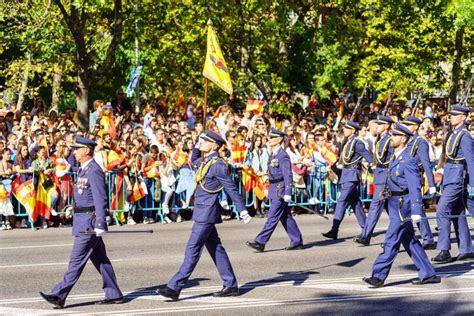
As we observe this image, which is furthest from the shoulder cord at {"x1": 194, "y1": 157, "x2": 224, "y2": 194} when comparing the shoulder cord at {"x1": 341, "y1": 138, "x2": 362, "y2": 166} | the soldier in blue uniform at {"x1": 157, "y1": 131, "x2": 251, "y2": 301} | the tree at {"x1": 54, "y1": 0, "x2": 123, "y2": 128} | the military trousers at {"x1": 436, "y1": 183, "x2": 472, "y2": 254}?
the tree at {"x1": 54, "y1": 0, "x2": 123, "y2": 128}

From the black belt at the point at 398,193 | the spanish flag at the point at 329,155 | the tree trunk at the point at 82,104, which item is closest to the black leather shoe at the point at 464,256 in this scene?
the black belt at the point at 398,193

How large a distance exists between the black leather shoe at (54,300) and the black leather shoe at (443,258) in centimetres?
548

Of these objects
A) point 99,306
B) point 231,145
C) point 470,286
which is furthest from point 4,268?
point 231,145

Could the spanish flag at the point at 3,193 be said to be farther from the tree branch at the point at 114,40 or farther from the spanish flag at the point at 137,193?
the tree branch at the point at 114,40

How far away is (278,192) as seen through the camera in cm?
1612

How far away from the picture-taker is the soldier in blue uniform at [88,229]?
11.8 m

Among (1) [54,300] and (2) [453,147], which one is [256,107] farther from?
(1) [54,300]

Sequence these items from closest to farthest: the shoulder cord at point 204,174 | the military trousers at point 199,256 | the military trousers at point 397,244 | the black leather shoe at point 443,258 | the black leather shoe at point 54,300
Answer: the black leather shoe at point 54,300 → the military trousers at point 199,256 → the shoulder cord at point 204,174 → the military trousers at point 397,244 → the black leather shoe at point 443,258

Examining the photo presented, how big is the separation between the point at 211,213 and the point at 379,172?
4.35 meters

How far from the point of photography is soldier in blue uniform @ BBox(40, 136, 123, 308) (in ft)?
38.7

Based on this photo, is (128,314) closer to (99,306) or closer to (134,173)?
(99,306)

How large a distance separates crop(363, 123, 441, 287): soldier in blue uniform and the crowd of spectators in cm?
469

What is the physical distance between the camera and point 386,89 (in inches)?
1480

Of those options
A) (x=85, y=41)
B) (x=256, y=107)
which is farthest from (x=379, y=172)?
(x=85, y=41)
